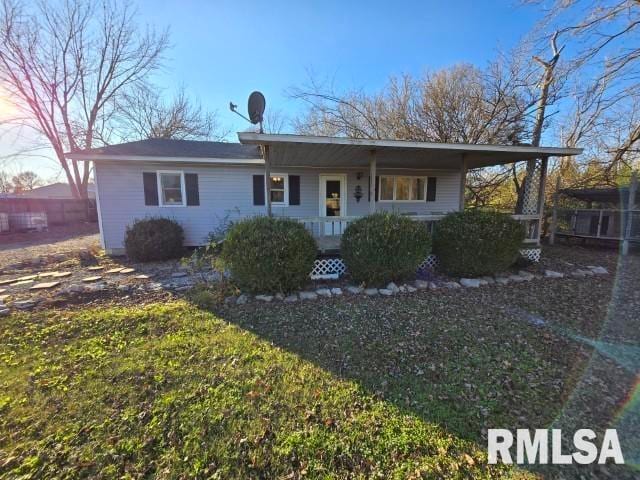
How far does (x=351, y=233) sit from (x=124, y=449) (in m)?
4.21

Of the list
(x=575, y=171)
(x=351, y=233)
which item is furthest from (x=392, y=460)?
(x=575, y=171)

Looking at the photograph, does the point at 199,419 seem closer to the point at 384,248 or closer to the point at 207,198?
the point at 384,248

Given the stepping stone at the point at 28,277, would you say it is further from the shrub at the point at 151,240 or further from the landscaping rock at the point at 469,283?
the landscaping rock at the point at 469,283

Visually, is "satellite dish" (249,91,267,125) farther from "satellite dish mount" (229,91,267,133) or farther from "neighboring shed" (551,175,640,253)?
"neighboring shed" (551,175,640,253)

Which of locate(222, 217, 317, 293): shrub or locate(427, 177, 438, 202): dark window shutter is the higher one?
locate(427, 177, 438, 202): dark window shutter

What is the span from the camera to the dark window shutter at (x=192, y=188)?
857cm

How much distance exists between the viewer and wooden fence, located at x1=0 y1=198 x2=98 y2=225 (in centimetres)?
1309

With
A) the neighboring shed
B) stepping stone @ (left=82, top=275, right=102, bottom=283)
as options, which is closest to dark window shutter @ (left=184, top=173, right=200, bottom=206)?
stepping stone @ (left=82, top=275, right=102, bottom=283)

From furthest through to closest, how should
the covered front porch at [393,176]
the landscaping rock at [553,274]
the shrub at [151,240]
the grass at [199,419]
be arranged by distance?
the shrub at [151,240] < the covered front porch at [393,176] < the landscaping rock at [553,274] < the grass at [199,419]

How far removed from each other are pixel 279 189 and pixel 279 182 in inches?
9.7

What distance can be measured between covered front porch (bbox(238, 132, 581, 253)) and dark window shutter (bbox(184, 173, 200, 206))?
7.78ft

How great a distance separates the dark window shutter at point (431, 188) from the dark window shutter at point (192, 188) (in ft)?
27.5

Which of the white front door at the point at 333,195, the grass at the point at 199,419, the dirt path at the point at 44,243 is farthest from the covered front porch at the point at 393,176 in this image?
the dirt path at the point at 44,243

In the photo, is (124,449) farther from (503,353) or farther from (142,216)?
(142,216)
